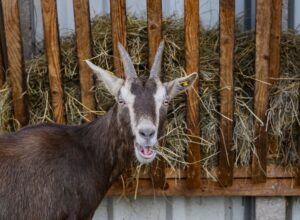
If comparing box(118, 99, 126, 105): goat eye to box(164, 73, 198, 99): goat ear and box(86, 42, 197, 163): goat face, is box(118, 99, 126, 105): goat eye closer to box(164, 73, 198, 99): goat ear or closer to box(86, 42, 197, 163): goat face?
box(86, 42, 197, 163): goat face

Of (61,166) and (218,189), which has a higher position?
(61,166)

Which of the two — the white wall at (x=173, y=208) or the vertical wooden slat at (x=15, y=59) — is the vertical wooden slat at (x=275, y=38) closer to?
the white wall at (x=173, y=208)

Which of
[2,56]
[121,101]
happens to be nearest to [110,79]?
[121,101]

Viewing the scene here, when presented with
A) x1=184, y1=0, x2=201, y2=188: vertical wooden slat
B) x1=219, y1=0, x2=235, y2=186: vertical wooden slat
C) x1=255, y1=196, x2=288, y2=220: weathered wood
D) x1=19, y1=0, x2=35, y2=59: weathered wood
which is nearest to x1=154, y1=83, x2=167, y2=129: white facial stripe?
x1=184, y1=0, x2=201, y2=188: vertical wooden slat

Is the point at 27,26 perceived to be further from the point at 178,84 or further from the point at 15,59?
the point at 178,84

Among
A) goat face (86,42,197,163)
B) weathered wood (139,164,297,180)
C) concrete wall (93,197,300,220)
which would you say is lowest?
concrete wall (93,197,300,220)

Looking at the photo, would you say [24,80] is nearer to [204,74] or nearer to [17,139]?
[17,139]

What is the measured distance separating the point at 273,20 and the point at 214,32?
73 centimetres

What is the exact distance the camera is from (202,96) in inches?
190

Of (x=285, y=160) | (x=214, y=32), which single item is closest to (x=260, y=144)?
(x=285, y=160)

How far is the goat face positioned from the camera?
3807 millimetres

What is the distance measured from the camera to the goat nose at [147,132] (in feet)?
12.3

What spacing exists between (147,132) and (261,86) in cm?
137

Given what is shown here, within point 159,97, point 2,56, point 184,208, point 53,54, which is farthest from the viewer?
Answer: point 184,208
